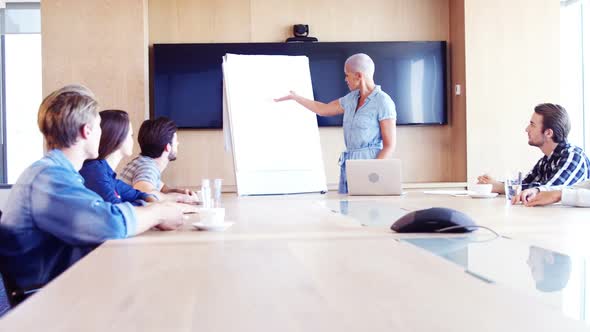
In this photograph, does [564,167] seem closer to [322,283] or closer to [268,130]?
[268,130]

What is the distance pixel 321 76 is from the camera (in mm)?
5363

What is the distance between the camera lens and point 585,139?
5.57 metres

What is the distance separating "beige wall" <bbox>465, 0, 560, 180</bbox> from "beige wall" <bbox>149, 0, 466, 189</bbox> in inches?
8.3

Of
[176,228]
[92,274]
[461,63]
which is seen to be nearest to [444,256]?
[92,274]

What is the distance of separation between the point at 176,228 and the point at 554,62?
182 inches

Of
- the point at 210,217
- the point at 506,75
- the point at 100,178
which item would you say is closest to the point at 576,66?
the point at 506,75

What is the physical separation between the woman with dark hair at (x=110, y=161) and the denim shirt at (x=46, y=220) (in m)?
0.64

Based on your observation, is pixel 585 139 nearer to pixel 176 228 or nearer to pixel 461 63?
pixel 461 63

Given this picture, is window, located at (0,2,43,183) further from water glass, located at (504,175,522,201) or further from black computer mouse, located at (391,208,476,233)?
black computer mouse, located at (391,208,476,233)

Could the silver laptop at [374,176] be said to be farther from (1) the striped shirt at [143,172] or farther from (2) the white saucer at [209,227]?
(2) the white saucer at [209,227]

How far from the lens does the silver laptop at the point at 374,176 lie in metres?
2.96

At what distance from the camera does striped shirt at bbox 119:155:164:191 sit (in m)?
3.05

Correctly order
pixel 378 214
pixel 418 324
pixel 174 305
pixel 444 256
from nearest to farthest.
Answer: pixel 418 324 → pixel 174 305 → pixel 444 256 → pixel 378 214

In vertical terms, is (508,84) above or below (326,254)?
above
